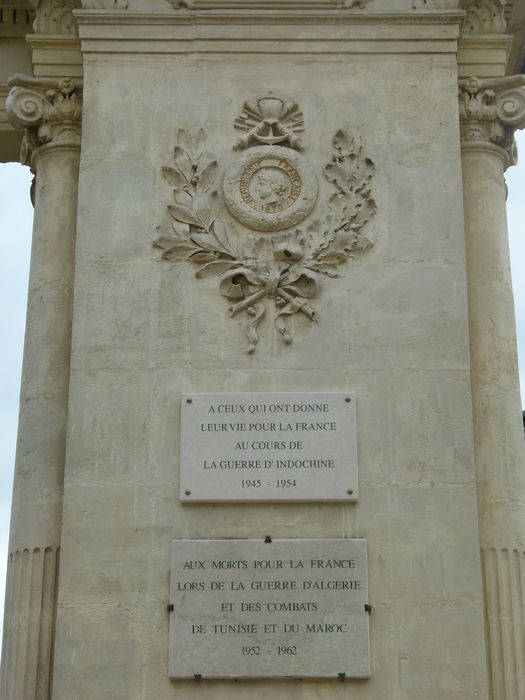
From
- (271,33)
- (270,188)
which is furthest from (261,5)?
(270,188)

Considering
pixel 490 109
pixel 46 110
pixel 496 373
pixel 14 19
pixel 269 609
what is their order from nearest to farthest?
pixel 269 609
pixel 496 373
pixel 490 109
pixel 46 110
pixel 14 19

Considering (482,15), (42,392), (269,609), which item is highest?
(482,15)

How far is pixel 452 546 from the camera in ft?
54.1

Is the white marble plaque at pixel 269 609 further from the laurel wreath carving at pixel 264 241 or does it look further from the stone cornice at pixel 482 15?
the stone cornice at pixel 482 15

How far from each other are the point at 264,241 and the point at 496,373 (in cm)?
312

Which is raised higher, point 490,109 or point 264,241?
point 490,109

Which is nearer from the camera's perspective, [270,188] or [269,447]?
[269,447]

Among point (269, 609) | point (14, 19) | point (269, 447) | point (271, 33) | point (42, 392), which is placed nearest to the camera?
point (269, 609)

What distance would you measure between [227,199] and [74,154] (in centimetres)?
228

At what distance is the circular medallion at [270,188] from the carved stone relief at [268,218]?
1 centimetres

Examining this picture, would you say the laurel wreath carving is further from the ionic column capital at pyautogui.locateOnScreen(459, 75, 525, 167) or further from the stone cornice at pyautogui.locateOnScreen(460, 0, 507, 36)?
the stone cornice at pyautogui.locateOnScreen(460, 0, 507, 36)

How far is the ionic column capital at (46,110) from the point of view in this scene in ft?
62.2

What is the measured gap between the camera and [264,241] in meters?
17.8

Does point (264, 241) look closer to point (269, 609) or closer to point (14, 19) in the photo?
point (269, 609)
